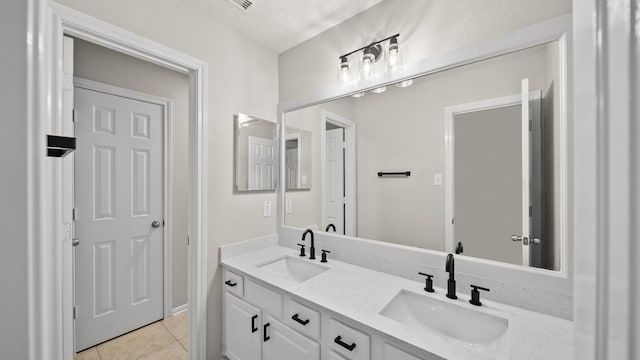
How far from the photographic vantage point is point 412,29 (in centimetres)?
145

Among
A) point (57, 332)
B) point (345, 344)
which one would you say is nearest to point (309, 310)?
point (345, 344)

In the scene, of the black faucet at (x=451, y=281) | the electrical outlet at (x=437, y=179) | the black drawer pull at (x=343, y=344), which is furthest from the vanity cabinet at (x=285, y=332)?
the electrical outlet at (x=437, y=179)

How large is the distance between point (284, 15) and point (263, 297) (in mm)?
1810

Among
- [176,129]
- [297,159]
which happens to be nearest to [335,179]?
[297,159]

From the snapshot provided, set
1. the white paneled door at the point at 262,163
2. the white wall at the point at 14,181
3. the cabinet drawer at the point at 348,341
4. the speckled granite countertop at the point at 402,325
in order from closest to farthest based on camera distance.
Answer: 1. the white wall at the point at 14,181
2. the speckled granite countertop at the point at 402,325
3. the cabinet drawer at the point at 348,341
4. the white paneled door at the point at 262,163

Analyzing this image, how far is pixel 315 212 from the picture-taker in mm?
1935

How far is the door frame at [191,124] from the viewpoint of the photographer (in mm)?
1162

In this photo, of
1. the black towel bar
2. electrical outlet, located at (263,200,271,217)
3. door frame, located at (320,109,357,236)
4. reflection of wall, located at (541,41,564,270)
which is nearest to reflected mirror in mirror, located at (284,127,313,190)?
electrical outlet, located at (263,200,271,217)

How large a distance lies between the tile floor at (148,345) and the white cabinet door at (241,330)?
58cm

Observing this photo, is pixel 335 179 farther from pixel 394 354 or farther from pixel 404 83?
pixel 394 354

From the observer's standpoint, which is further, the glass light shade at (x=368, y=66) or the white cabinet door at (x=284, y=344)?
the glass light shade at (x=368, y=66)

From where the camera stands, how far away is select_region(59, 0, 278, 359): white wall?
151cm

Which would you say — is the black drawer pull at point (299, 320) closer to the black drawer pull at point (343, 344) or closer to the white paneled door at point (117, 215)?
the black drawer pull at point (343, 344)

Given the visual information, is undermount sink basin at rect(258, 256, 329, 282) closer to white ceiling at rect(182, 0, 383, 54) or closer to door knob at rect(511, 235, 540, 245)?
door knob at rect(511, 235, 540, 245)
